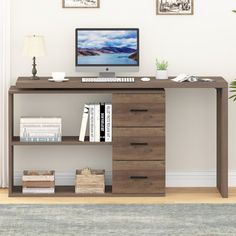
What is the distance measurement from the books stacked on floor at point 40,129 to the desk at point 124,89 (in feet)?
0.30

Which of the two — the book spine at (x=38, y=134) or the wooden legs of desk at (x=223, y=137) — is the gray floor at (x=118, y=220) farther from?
the book spine at (x=38, y=134)

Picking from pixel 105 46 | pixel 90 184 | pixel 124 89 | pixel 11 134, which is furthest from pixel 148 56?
pixel 11 134

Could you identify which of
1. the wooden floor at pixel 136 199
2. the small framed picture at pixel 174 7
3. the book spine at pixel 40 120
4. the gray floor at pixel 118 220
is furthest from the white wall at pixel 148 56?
the gray floor at pixel 118 220

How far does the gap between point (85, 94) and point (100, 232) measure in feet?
5.34

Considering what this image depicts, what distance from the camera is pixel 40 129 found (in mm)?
6383

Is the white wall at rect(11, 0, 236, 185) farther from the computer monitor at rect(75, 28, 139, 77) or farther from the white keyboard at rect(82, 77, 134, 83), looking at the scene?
the white keyboard at rect(82, 77, 134, 83)

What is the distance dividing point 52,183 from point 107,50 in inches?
43.9

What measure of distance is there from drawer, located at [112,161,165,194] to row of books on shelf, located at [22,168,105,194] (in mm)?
138

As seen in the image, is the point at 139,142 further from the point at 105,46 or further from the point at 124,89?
the point at 105,46

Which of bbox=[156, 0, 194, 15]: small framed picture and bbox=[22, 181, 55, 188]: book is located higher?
bbox=[156, 0, 194, 15]: small framed picture

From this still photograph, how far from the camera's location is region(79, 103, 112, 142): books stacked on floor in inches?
249

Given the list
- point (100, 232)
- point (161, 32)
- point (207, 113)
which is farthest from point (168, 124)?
point (100, 232)

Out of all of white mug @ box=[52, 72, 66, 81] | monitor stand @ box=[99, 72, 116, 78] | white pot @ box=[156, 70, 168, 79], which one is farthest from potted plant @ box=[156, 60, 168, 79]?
white mug @ box=[52, 72, 66, 81]

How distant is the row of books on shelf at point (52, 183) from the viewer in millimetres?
6410
